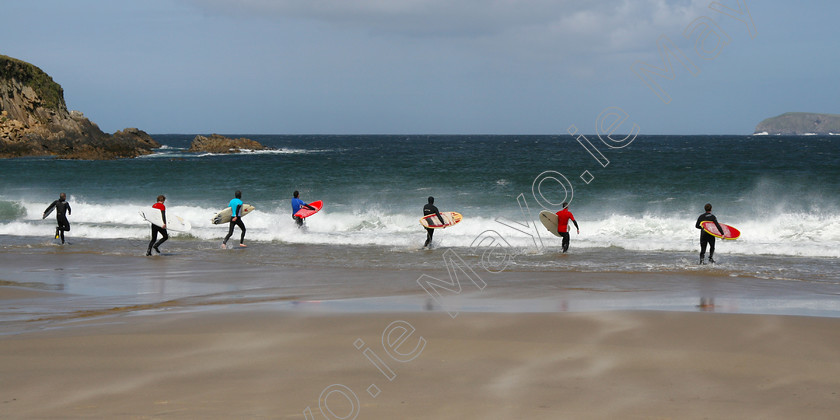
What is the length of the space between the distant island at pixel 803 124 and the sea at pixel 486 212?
4615 inches

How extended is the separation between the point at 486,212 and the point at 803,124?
5998 inches

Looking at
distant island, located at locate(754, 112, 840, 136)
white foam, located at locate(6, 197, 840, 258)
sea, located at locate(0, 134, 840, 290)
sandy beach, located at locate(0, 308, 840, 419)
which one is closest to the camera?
sandy beach, located at locate(0, 308, 840, 419)

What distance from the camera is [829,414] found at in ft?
16.5

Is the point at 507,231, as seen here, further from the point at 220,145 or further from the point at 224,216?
the point at 220,145

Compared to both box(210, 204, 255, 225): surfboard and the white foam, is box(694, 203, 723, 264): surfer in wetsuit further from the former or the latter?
box(210, 204, 255, 225): surfboard

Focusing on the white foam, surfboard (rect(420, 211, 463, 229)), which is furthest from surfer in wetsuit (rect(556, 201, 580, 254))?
surfboard (rect(420, 211, 463, 229))

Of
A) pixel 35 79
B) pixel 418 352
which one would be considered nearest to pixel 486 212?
pixel 418 352

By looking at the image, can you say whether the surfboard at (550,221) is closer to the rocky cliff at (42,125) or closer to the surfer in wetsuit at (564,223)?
the surfer in wetsuit at (564,223)

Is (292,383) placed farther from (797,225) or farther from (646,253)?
(797,225)

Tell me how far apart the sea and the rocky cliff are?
56.3 ft

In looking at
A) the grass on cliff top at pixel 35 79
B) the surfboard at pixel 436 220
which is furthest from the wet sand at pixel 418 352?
the grass on cliff top at pixel 35 79

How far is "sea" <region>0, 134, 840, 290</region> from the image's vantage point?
14711 mm

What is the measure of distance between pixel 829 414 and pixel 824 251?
1193 centimetres

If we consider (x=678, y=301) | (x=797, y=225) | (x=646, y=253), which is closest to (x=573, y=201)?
(x=797, y=225)
